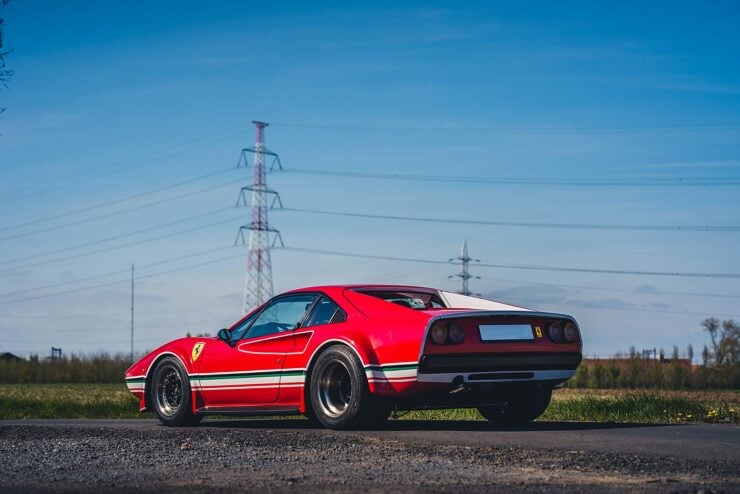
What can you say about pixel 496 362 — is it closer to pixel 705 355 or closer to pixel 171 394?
pixel 171 394

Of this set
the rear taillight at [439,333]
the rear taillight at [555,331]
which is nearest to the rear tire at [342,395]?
the rear taillight at [439,333]

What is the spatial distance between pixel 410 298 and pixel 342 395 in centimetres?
136

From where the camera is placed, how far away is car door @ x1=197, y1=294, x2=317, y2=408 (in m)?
9.43

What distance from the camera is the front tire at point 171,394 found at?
1025 centimetres

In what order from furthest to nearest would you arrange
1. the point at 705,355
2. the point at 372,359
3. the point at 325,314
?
the point at 705,355, the point at 325,314, the point at 372,359

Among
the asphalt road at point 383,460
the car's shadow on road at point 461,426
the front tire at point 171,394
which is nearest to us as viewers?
the asphalt road at point 383,460

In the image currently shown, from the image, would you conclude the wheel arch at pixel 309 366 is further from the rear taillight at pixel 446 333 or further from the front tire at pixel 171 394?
the front tire at pixel 171 394

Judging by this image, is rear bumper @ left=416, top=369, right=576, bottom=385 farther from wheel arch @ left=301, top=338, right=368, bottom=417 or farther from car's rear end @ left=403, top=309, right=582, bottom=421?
wheel arch @ left=301, top=338, right=368, bottom=417

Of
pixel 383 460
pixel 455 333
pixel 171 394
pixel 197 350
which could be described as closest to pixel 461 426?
pixel 455 333

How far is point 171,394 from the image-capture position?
10.6 meters

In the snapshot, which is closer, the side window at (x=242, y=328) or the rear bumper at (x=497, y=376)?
the rear bumper at (x=497, y=376)

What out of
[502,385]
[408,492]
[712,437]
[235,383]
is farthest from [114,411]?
[408,492]

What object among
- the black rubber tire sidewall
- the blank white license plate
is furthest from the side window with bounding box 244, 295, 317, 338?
the blank white license plate

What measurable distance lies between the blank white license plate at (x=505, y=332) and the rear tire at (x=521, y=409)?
73 cm
